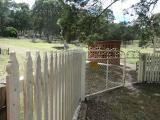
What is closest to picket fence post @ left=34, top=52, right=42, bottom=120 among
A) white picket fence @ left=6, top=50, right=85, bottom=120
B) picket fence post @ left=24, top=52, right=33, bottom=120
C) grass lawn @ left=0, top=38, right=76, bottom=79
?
white picket fence @ left=6, top=50, right=85, bottom=120

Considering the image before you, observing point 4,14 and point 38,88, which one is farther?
point 4,14

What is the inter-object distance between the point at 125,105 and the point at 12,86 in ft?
23.1

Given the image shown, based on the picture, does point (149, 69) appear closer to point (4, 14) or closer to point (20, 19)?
point (4, 14)

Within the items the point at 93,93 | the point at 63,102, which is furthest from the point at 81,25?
the point at 63,102

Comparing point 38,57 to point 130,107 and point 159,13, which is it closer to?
point 130,107

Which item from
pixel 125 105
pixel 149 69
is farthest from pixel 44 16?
pixel 125 105

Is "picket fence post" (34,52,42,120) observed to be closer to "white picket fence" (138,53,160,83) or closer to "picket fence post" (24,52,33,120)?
"picket fence post" (24,52,33,120)

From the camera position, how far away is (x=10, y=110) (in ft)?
8.14

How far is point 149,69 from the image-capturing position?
44.3ft

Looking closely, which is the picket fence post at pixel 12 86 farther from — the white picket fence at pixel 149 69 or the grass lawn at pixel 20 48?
the white picket fence at pixel 149 69

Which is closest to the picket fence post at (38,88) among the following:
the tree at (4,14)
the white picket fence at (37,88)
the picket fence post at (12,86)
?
the white picket fence at (37,88)

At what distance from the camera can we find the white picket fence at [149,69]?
43.9 feet

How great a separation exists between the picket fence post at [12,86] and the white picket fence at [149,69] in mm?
11166

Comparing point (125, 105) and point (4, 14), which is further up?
point (4, 14)
